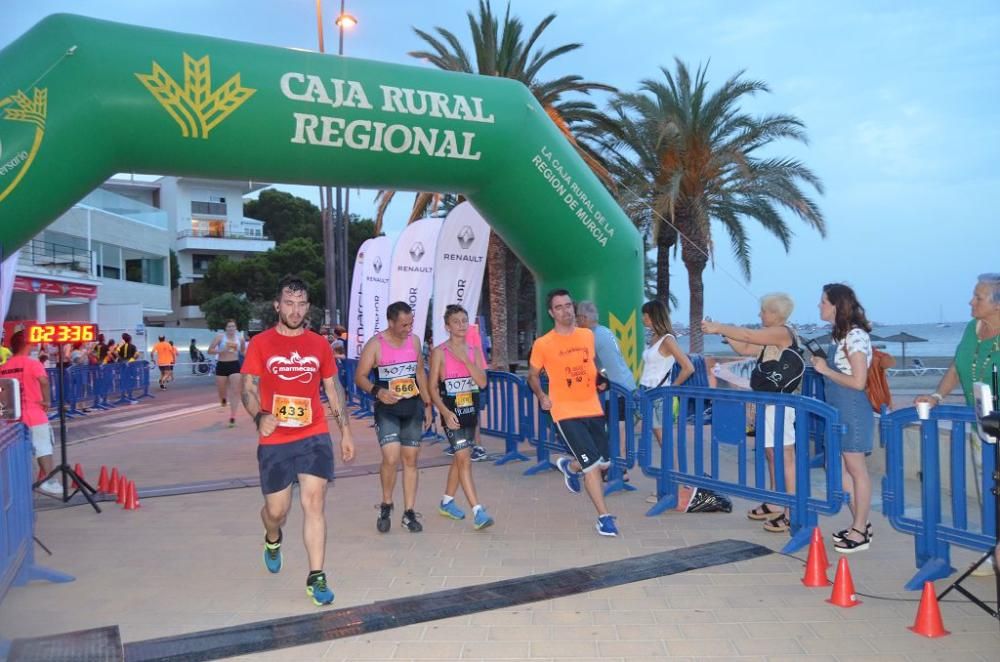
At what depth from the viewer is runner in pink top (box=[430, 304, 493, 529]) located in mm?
6508

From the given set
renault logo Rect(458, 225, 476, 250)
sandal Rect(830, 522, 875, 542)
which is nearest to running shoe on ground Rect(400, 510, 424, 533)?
sandal Rect(830, 522, 875, 542)

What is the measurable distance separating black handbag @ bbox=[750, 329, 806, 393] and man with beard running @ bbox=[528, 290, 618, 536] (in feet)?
4.16

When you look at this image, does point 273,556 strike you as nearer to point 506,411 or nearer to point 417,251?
point 506,411

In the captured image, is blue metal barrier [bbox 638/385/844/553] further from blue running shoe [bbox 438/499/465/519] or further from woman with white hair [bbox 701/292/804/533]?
blue running shoe [bbox 438/499/465/519]

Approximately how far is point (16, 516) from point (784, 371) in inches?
207

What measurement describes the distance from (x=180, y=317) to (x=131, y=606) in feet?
180

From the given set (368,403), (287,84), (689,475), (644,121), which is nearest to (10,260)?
(287,84)

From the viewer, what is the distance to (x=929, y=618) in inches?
162

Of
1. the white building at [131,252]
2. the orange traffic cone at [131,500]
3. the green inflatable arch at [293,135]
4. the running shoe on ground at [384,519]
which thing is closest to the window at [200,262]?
the white building at [131,252]

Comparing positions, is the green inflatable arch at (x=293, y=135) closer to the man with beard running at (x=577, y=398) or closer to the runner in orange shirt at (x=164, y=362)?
the man with beard running at (x=577, y=398)

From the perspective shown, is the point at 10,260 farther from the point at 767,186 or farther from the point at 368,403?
the point at 767,186

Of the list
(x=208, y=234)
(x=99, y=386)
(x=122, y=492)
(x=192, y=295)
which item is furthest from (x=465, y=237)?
(x=208, y=234)

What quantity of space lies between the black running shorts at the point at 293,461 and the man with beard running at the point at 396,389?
54.3 inches

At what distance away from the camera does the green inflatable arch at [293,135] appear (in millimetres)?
6359
